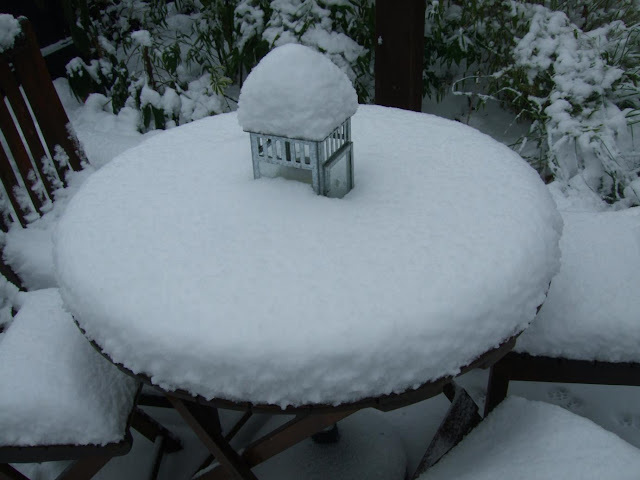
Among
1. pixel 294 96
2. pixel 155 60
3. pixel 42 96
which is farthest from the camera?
pixel 155 60

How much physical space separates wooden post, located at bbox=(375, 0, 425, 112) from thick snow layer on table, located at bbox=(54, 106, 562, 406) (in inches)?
51.4

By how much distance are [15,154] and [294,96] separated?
140cm

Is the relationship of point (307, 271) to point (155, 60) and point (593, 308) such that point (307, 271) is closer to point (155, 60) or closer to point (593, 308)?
point (593, 308)

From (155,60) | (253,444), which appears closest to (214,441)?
(253,444)

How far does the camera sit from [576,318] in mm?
1525

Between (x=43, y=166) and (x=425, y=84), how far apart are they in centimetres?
264

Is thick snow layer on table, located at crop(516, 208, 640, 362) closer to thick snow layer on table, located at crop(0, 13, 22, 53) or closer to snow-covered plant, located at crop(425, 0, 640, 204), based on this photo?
snow-covered plant, located at crop(425, 0, 640, 204)

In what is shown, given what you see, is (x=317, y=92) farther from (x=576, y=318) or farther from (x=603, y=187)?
(x=603, y=187)

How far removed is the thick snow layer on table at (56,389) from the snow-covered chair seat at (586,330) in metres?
1.04

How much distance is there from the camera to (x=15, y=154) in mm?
2203

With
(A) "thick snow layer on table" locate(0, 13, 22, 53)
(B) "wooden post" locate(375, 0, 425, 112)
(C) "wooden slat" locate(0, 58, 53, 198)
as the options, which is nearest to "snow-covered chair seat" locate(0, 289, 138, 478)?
(C) "wooden slat" locate(0, 58, 53, 198)

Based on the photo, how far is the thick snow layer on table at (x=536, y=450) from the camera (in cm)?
119

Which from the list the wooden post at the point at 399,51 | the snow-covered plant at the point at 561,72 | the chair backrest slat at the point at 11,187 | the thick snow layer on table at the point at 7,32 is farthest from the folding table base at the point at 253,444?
the snow-covered plant at the point at 561,72

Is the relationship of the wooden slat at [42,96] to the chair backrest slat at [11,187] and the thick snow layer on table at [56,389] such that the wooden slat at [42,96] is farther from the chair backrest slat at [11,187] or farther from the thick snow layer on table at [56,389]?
the thick snow layer on table at [56,389]
